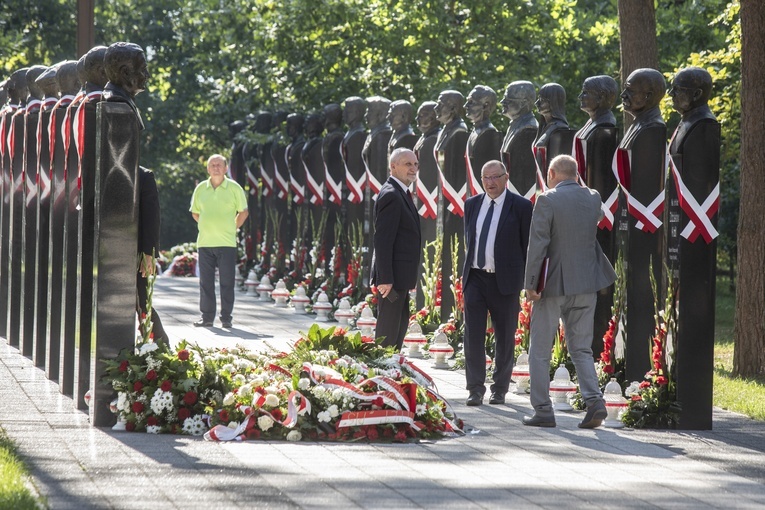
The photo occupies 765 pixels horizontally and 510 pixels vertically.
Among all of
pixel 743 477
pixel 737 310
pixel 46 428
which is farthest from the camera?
pixel 737 310

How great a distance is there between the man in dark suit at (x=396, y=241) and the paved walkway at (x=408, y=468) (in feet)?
5.12

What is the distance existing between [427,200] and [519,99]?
335cm

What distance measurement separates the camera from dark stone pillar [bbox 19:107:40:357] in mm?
14109

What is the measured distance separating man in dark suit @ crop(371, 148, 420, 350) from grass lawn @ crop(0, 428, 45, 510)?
165 inches

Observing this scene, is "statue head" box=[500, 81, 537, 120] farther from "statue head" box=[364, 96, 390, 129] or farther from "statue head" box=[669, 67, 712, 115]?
"statue head" box=[364, 96, 390, 129]

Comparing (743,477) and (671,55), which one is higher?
(671,55)

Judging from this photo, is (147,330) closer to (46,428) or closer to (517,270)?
(46,428)

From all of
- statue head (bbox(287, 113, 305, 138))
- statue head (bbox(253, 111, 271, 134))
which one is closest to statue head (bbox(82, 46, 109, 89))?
statue head (bbox(287, 113, 305, 138))

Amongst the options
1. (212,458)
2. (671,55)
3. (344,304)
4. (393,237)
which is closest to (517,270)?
(393,237)

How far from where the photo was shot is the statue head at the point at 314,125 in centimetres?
2253

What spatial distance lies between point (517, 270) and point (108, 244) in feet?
10.6

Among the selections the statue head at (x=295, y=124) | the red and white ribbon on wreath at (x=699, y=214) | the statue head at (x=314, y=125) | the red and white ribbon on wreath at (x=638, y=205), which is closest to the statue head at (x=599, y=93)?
the red and white ribbon on wreath at (x=638, y=205)

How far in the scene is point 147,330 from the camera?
1052cm

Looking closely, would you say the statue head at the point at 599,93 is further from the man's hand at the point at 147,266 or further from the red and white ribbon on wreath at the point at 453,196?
the man's hand at the point at 147,266
